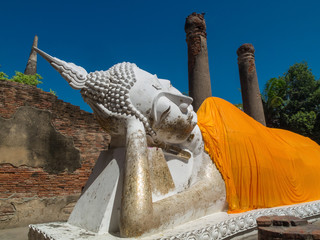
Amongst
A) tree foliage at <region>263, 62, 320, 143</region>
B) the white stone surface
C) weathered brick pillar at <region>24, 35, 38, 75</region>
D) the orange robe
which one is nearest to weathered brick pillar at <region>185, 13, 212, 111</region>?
the orange robe

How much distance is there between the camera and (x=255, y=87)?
8.14m

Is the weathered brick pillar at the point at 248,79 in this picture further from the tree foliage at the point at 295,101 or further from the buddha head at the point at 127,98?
the buddha head at the point at 127,98

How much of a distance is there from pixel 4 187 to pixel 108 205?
3500mm

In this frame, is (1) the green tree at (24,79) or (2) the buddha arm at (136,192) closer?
(2) the buddha arm at (136,192)

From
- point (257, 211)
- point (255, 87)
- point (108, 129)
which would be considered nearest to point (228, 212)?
point (257, 211)

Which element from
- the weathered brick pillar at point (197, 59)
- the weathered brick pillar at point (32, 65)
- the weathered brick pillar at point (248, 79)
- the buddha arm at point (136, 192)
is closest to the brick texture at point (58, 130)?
the weathered brick pillar at point (197, 59)

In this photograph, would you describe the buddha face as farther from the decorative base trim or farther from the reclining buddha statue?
the decorative base trim

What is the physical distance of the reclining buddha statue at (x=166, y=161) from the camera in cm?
134

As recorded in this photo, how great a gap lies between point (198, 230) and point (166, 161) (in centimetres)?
62

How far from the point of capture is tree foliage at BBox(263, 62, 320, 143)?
1020cm

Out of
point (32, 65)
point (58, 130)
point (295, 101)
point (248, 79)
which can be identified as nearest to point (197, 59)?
point (248, 79)

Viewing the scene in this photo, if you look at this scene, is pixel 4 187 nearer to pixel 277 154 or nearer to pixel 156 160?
pixel 156 160

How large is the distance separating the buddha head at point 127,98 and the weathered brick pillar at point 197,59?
14.8ft

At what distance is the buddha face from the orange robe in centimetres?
29
